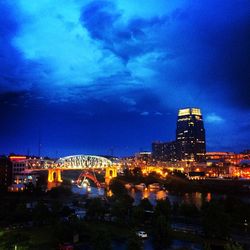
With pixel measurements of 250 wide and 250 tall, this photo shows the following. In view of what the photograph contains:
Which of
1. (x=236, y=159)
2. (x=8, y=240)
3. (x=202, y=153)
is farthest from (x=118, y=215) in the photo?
(x=202, y=153)

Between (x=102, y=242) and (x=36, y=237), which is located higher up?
(x=102, y=242)

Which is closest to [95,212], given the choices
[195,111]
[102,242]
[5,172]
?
[102,242]

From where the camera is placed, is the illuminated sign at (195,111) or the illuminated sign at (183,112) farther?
the illuminated sign at (183,112)

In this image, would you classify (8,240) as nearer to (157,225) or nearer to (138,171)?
(157,225)

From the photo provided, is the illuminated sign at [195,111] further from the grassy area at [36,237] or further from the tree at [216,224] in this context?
the tree at [216,224]

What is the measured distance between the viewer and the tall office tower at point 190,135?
178363 millimetres

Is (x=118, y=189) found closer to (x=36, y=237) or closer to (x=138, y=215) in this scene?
(x=138, y=215)

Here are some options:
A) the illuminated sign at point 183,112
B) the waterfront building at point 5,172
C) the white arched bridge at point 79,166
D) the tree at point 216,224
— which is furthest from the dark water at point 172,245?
the illuminated sign at point 183,112

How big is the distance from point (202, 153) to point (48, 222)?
505ft

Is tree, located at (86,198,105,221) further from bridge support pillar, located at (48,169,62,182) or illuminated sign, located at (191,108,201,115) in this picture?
illuminated sign, located at (191,108,201,115)

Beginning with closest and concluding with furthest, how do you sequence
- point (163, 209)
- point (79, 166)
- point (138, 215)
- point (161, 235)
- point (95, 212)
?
point (161, 235)
point (163, 209)
point (138, 215)
point (95, 212)
point (79, 166)

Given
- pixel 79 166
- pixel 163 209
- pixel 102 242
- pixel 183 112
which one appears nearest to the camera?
Result: pixel 102 242

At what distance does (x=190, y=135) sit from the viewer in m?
181

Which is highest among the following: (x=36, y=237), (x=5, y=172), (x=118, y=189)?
(x=5, y=172)
